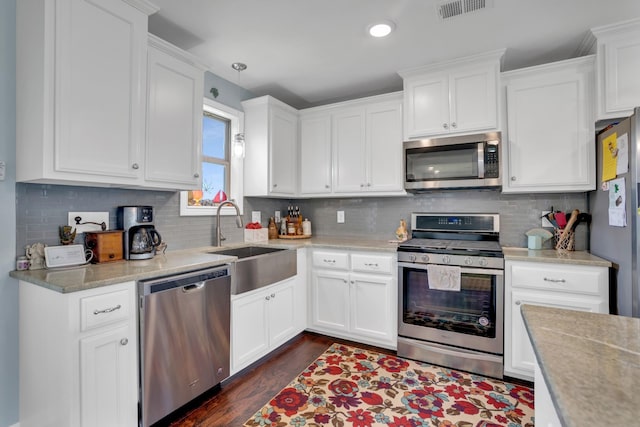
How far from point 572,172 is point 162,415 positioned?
10.4ft

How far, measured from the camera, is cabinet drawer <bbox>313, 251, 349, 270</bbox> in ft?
9.40

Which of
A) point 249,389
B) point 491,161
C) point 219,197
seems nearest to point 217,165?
point 219,197

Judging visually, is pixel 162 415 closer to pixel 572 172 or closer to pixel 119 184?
pixel 119 184

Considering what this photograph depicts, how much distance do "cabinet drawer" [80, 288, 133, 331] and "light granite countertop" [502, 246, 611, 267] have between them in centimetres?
244

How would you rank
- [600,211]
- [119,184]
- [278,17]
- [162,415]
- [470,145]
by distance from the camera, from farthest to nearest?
[470,145], [600,211], [278,17], [119,184], [162,415]

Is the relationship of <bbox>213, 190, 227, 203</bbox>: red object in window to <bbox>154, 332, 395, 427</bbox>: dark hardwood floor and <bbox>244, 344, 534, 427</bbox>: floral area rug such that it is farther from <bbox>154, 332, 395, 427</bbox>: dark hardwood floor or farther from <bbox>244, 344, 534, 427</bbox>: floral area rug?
<bbox>244, 344, 534, 427</bbox>: floral area rug

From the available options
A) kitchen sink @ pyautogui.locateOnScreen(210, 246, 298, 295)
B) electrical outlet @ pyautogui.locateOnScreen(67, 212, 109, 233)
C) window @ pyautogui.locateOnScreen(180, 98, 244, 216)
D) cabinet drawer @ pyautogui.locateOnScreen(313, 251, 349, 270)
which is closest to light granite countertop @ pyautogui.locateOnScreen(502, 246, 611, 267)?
cabinet drawer @ pyautogui.locateOnScreen(313, 251, 349, 270)

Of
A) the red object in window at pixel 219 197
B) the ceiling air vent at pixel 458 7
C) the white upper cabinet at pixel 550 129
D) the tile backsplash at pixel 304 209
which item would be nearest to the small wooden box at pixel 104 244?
the tile backsplash at pixel 304 209

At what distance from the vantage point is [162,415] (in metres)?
1.74

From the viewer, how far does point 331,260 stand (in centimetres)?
293

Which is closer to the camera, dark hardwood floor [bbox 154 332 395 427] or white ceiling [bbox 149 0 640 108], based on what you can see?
dark hardwood floor [bbox 154 332 395 427]

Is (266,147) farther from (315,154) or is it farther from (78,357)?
(78,357)

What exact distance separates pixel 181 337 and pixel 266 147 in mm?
1907

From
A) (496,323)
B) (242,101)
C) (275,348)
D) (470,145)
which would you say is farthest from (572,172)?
(242,101)
